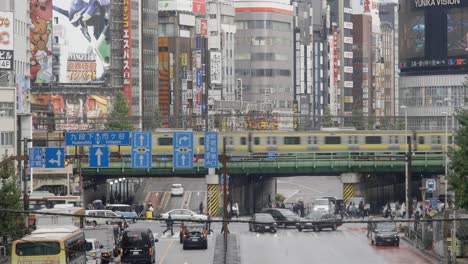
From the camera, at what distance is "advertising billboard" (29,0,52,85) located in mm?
165625

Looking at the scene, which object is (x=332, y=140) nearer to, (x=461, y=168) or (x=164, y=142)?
(x=164, y=142)

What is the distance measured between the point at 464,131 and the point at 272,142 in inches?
2352

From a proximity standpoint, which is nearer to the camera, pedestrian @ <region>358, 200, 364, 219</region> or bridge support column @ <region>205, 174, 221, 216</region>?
pedestrian @ <region>358, 200, 364, 219</region>

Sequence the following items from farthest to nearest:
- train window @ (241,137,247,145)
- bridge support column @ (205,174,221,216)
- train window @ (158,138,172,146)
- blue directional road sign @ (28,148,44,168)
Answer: train window @ (241,137,247,145) → train window @ (158,138,172,146) → bridge support column @ (205,174,221,216) → blue directional road sign @ (28,148,44,168)

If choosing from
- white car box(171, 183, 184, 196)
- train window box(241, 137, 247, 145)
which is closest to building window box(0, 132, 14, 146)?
train window box(241, 137, 247, 145)

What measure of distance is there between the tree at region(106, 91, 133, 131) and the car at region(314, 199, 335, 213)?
3898cm

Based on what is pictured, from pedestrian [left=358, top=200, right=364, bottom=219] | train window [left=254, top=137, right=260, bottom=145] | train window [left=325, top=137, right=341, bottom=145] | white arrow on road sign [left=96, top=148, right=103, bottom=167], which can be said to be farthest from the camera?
train window [left=325, top=137, right=341, bottom=145]

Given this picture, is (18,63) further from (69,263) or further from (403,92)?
(403,92)

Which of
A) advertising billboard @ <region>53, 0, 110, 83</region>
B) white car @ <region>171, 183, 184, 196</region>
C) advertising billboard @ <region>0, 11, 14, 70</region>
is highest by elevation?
advertising billboard @ <region>53, 0, 110, 83</region>

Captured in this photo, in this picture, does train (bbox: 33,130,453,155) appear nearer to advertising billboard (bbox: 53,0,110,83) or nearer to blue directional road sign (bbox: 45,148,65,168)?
advertising billboard (bbox: 53,0,110,83)

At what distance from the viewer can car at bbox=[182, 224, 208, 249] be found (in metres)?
77.4

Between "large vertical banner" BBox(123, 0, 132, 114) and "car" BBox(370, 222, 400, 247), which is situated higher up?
"large vertical banner" BBox(123, 0, 132, 114)

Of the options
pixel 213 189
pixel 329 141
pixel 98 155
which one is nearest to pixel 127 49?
pixel 329 141

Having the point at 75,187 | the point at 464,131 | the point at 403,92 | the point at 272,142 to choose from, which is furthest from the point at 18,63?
the point at 403,92
